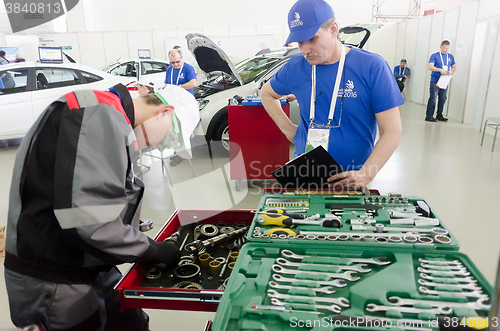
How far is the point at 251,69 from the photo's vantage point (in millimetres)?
5336

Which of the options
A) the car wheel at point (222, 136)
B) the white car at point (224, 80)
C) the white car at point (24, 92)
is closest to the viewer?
the white car at point (224, 80)

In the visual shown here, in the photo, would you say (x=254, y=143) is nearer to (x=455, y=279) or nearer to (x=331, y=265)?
(x=331, y=265)

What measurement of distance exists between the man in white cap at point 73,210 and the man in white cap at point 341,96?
2.63ft

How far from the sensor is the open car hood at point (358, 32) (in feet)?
13.4

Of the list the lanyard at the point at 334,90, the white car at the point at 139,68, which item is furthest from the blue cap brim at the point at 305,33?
the white car at the point at 139,68

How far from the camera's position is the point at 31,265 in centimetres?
110

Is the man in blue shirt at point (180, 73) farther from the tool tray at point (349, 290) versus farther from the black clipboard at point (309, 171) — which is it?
the tool tray at point (349, 290)

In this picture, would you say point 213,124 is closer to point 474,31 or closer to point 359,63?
point 359,63

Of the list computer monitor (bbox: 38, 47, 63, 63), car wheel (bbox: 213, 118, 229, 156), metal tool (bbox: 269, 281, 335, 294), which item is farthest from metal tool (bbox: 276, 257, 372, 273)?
computer monitor (bbox: 38, 47, 63, 63)

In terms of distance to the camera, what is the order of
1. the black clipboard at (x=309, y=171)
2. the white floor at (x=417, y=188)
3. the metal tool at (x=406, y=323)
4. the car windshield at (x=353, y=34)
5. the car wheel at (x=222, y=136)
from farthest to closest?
the car wheel at (x=222, y=136) → the car windshield at (x=353, y=34) → the white floor at (x=417, y=188) → the black clipboard at (x=309, y=171) → the metal tool at (x=406, y=323)

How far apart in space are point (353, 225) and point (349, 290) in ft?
1.19

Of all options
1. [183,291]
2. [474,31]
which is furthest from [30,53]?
[183,291]

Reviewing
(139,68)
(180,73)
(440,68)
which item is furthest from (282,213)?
(139,68)

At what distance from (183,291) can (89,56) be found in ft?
48.8
